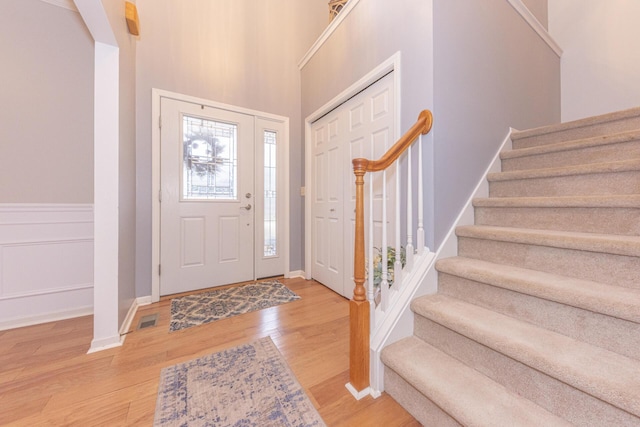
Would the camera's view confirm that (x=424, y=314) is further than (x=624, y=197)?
Yes

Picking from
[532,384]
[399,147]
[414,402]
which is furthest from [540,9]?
[414,402]

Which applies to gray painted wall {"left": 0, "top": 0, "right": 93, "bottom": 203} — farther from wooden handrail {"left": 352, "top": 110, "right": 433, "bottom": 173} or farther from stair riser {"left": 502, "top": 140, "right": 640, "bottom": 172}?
stair riser {"left": 502, "top": 140, "right": 640, "bottom": 172}

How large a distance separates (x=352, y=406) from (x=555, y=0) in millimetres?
4594

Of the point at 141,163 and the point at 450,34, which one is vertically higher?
the point at 450,34

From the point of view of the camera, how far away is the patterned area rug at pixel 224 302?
1.93 meters

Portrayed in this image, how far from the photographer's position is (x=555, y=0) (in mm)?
2789

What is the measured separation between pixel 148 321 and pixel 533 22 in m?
4.12

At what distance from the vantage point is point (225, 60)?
2668mm

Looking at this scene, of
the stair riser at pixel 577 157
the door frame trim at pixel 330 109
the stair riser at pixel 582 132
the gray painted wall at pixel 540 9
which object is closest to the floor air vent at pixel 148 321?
the door frame trim at pixel 330 109

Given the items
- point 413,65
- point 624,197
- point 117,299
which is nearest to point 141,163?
point 117,299

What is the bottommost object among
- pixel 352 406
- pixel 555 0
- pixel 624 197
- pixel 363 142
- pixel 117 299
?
pixel 352 406

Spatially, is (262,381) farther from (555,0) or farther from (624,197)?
(555,0)

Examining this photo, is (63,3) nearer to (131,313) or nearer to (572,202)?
(131,313)

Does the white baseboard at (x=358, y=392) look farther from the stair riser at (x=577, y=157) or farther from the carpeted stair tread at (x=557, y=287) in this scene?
the stair riser at (x=577, y=157)
